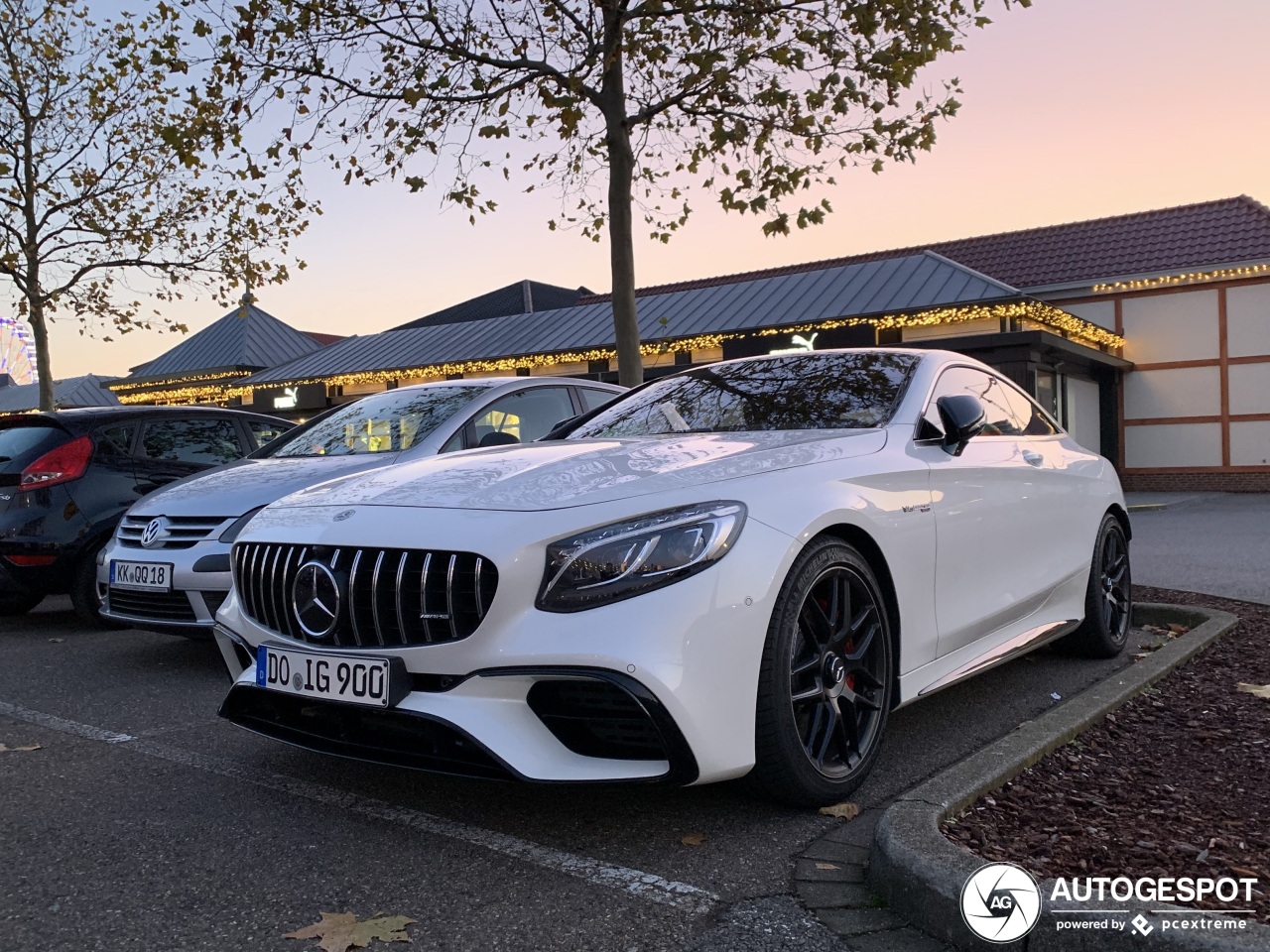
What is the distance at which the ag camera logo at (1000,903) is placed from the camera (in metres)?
2.21

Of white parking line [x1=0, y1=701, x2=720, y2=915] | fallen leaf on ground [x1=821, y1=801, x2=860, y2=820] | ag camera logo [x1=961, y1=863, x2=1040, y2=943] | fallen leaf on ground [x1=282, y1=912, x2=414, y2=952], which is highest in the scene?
ag camera logo [x1=961, y1=863, x2=1040, y2=943]

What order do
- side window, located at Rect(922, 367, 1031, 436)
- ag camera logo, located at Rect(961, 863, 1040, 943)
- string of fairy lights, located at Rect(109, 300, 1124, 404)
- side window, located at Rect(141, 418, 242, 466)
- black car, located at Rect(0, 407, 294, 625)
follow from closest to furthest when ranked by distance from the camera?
1. ag camera logo, located at Rect(961, 863, 1040, 943)
2. side window, located at Rect(922, 367, 1031, 436)
3. black car, located at Rect(0, 407, 294, 625)
4. side window, located at Rect(141, 418, 242, 466)
5. string of fairy lights, located at Rect(109, 300, 1124, 404)

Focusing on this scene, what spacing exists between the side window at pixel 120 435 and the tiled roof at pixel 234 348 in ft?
84.5

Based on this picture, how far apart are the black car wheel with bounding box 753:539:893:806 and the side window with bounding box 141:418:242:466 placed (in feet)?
17.7

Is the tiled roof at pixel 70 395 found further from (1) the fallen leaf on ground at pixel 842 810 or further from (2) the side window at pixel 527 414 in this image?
(1) the fallen leaf on ground at pixel 842 810

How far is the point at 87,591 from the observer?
689cm

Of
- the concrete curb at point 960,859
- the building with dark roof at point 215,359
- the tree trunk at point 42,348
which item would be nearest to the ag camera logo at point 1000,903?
the concrete curb at point 960,859

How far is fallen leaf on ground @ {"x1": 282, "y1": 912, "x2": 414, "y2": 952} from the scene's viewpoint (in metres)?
2.32

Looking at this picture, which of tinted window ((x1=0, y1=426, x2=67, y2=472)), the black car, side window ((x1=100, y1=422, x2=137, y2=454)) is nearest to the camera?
the black car

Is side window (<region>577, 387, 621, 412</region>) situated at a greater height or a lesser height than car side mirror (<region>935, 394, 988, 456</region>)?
greater

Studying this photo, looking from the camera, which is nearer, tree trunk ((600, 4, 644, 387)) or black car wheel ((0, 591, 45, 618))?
black car wheel ((0, 591, 45, 618))

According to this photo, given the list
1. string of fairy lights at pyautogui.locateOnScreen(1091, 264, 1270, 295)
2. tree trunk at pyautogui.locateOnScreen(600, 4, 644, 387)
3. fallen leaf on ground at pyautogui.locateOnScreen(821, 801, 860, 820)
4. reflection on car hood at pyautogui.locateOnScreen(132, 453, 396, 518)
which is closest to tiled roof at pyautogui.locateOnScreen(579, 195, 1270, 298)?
string of fairy lights at pyautogui.locateOnScreen(1091, 264, 1270, 295)

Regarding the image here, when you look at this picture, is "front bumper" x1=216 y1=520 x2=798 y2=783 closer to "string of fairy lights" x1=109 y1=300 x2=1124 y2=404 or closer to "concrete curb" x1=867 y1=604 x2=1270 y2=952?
"concrete curb" x1=867 y1=604 x2=1270 y2=952

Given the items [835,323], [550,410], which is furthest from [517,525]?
[835,323]
